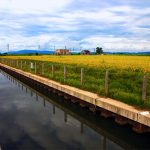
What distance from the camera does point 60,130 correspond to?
14305 millimetres

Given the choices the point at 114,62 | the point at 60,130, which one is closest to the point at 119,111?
the point at 60,130

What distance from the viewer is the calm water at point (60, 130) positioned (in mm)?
12203

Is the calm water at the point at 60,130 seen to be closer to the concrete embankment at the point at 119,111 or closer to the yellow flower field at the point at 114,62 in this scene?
the concrete embankment at the point at 119,111

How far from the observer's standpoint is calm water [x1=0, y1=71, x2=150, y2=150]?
12203 mm

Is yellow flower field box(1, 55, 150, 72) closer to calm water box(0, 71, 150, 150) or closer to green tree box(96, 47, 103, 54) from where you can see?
calm water box(0, 71, 150, 150)

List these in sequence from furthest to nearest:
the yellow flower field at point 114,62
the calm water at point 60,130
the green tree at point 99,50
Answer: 1. the green tree at point 99,50
2. the yellow flower field at point 114,62
3. the calm water at point 60,130

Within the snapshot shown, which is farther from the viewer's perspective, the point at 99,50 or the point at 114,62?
the point at 99,50

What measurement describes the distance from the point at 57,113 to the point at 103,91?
2875mm

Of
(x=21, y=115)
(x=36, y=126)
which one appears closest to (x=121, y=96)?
(x=36, y=126)

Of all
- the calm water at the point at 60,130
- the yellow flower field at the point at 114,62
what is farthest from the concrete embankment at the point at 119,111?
the yellow flower field at the point at 114,62

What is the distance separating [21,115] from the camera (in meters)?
17.4

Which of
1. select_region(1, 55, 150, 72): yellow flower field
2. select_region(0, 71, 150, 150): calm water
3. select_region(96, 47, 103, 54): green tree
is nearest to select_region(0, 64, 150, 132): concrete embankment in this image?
select_region(0, 71, 150, 150): calm water

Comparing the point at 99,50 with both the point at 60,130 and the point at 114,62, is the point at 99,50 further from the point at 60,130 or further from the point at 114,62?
the point at 60,130

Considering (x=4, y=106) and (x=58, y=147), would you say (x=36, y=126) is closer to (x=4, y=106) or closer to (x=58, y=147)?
(x=58, y=147)
